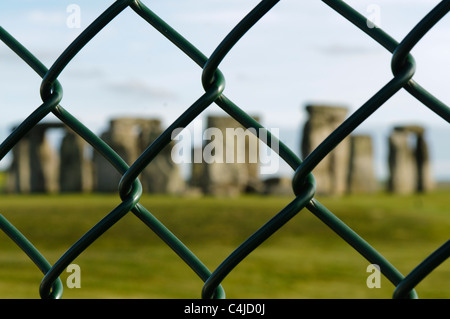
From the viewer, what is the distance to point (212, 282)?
68 cm

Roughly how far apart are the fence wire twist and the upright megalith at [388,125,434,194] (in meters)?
13.9

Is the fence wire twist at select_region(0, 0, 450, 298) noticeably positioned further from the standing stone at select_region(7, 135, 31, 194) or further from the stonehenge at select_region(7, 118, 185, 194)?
the standing stone at select_region(7, 135, 31, 194)

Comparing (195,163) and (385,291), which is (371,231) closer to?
(385,291)

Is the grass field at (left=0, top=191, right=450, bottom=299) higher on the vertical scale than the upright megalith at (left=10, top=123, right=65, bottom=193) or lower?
lower

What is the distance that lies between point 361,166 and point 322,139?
6.12 ft

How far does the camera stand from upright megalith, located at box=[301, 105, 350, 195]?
12.5 meters

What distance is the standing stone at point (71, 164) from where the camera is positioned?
45.2ft

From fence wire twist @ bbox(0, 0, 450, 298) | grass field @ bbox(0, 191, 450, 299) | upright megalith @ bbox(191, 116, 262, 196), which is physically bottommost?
fence wire twist @ bbox(0, 0, 450, 298)

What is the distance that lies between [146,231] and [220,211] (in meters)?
1.23

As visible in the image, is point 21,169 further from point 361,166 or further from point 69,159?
point 361,166

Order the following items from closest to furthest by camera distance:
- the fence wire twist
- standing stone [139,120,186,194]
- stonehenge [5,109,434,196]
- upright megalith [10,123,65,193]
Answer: the fence wire twist → stonehenge [5,109,434,196] → standing stone [139,120,186,194] → upright megalith [10,123,65,193]

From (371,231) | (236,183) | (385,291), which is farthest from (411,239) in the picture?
(236,183)

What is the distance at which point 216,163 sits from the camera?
468 inches

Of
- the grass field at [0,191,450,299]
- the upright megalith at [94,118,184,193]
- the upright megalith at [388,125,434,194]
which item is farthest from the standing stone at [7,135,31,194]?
the upright megalith at [388,125,434,194]
